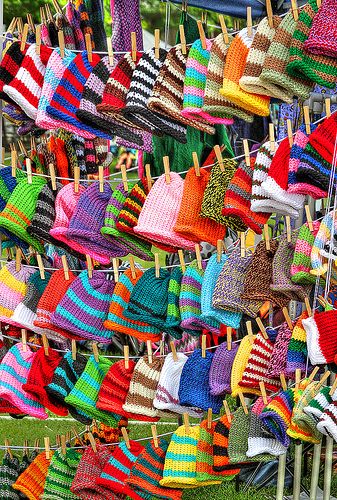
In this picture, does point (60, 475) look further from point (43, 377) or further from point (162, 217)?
point (162, 217)

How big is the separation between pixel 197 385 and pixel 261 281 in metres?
0.52

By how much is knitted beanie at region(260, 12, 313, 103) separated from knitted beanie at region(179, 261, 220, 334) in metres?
0.83

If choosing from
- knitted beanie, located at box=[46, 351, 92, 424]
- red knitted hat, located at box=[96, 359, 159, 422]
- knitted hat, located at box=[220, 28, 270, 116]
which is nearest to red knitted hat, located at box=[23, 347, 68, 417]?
knitted beanie, located at box=[46, 351, 92, 424]

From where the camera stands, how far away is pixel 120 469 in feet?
14.9

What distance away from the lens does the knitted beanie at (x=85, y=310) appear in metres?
4.41

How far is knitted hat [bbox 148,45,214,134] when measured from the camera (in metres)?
4.04

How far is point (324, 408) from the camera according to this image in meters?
3.56

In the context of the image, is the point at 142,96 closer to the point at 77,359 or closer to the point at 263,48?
the point at 263,48

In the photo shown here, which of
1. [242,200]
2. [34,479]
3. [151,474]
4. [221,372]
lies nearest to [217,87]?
[242,200]

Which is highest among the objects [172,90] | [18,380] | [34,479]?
[172,90]

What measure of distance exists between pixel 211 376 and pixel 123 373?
0.44 meters

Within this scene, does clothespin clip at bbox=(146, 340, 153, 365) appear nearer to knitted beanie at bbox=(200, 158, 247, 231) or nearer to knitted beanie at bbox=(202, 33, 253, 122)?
knitted beanie at bbox=(200, 158, 247, 231)

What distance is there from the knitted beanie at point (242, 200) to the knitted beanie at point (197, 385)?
62cm

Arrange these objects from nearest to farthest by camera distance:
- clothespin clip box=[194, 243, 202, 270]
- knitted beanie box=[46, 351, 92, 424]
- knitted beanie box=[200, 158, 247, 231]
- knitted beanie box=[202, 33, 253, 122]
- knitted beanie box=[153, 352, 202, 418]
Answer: knitted beanie box=[202, 33, 253, 122] < knitted beanie box=[200, 158, 247, 231] < clothespin clip box=[194, 243, 202, 270] < knitted beanie box=[153, 352, 202, 418] < knitted beanie box=[46, 351, 92, 424]
